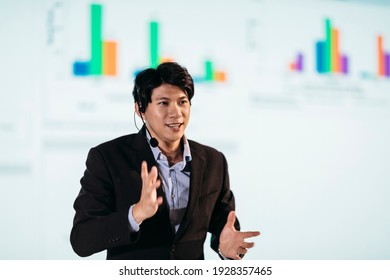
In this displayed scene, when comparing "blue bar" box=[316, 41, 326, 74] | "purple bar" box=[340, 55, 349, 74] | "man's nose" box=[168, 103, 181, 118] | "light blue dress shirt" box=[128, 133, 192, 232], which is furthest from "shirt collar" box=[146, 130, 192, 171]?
"purple bar" box=[340, 55, 349, 74]

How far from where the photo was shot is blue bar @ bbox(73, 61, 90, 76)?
2.54 metres

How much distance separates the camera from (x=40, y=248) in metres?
2.43

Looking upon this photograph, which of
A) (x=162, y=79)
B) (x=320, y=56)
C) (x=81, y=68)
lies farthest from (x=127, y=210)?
(x=320, y=56)

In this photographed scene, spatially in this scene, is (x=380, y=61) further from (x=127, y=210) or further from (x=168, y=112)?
(x=127, y=210)

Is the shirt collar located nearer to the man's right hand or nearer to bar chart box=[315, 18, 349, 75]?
the man's right hand

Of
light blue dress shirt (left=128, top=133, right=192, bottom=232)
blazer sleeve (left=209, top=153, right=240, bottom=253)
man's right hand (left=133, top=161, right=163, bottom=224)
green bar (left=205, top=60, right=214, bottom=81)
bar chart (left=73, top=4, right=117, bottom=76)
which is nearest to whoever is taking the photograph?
man's right hand (left=133, top=161, right=163, bottom=224)

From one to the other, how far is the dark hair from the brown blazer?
5.6 inches

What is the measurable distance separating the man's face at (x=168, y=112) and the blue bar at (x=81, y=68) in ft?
2.91

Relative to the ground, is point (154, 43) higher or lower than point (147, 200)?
higher

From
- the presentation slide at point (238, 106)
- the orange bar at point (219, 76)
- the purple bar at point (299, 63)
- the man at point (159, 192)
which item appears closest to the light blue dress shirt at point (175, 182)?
the man at point (159, 192)

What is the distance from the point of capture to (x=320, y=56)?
3.02 m

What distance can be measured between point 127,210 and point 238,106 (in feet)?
4.43

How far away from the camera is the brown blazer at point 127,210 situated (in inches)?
63.7

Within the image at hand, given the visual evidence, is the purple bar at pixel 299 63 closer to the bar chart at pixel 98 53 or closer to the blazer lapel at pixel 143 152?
the bar chart at pixel 98 53
